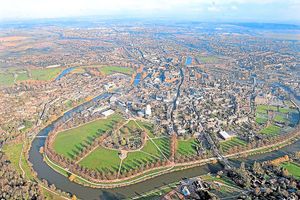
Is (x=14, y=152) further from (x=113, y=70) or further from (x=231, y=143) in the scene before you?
(x=113, y=70)

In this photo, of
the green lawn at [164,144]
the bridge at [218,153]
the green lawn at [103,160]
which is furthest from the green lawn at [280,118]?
the green lawn at [103,160]

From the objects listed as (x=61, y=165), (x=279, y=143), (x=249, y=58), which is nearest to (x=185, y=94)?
(x=279, y=143)

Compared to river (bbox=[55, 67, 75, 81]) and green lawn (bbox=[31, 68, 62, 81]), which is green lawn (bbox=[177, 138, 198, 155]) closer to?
river (bbox=[55, 67, 75, 81])

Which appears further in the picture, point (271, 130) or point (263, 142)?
point (271, 130)

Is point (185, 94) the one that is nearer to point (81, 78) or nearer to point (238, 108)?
point (238, 108)

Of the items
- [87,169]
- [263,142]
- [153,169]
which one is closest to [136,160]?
[153,169]

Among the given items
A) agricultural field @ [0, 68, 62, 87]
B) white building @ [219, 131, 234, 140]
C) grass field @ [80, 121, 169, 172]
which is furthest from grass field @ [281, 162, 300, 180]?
agricultural field @ [0, 68, 62, 87]
